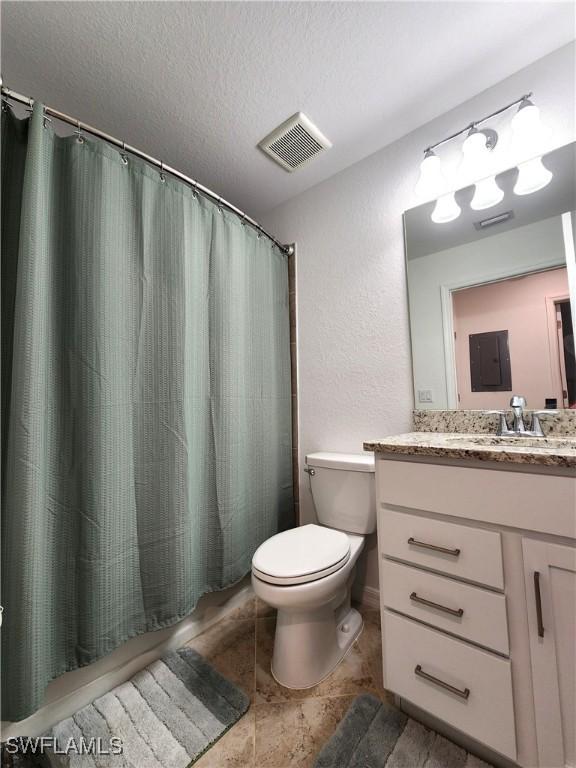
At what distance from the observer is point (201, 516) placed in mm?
1295

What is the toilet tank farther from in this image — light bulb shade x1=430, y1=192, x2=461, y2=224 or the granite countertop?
light bulb shade x1=430, y1=192, x2=461, y2=224

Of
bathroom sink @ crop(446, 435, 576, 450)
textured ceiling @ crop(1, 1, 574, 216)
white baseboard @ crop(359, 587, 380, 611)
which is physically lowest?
white baseboard @ crop(359, 587, 380, 611)

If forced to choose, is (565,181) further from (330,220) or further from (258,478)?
(258,478)

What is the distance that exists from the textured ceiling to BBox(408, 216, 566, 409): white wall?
2.10 ft

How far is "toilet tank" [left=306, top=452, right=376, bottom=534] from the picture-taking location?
4.48ft

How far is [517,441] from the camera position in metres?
1.07

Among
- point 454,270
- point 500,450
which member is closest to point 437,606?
point 500,450

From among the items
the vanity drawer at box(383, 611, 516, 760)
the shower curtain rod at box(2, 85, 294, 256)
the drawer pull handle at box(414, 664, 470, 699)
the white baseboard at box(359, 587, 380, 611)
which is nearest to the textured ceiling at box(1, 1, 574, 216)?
the shower curtain rod at box(2, 85, 294, 256)

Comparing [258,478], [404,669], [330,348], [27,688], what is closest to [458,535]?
[404,669]

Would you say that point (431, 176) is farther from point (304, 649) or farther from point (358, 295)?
point (304, 649)

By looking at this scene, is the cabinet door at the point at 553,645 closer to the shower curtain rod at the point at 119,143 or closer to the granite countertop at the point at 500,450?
the granite countertop at the point at 500,450

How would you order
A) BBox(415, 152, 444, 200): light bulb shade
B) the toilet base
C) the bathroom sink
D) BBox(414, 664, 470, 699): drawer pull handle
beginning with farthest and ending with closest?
1. BBox(415, 152, 444, 200): light bulb shade
2. the toilet base
3. the bathroom sink
4. BBox(414, 664, 470, 699): drawer pull handle

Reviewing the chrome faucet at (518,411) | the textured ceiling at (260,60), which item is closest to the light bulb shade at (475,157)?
the textured ceiling at (260,60)

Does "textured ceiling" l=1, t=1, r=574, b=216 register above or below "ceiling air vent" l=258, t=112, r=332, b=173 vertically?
above
